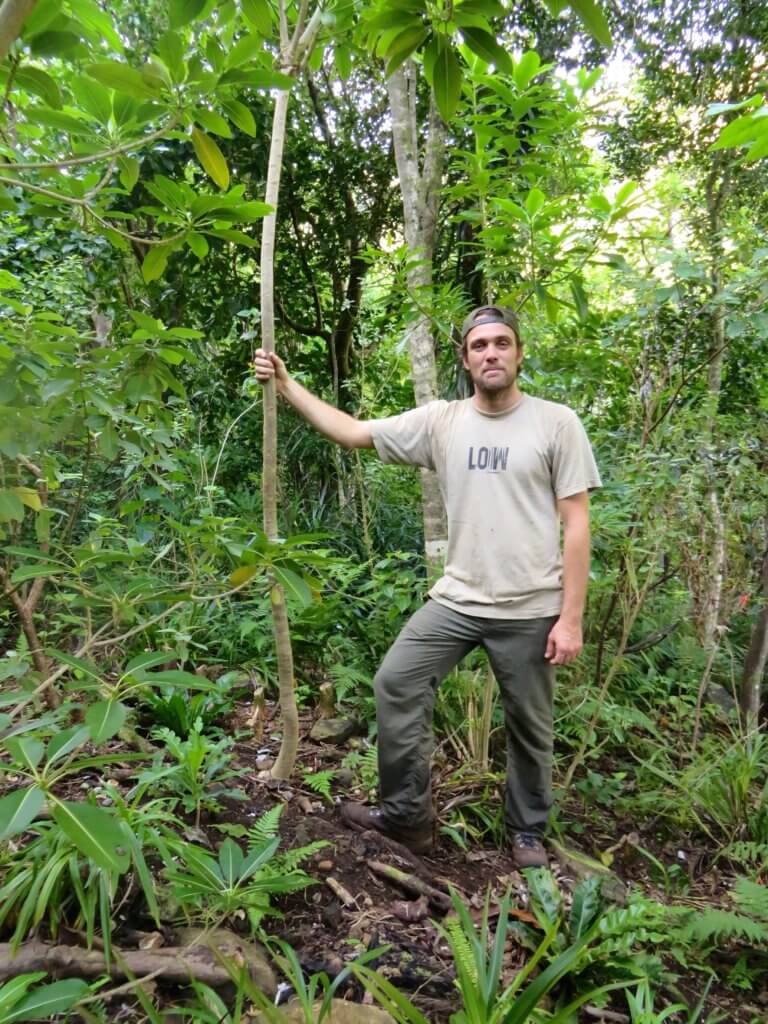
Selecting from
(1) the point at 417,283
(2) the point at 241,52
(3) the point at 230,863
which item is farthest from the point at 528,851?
(1) the point at 417,283

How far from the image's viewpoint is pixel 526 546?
2475mm

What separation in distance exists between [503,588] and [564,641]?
29 cm

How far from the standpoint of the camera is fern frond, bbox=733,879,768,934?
221 centimetres

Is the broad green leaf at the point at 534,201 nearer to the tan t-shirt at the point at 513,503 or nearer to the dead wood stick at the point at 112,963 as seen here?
the tan t-shirt at the point at 513,503

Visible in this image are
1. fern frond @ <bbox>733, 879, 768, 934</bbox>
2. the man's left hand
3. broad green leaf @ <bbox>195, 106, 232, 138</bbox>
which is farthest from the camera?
the man's left hand

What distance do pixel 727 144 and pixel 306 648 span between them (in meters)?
3.08

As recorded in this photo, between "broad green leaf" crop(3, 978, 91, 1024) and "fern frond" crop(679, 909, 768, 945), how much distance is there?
5.92 ft

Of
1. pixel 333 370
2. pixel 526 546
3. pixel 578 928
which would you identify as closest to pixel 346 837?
pixel 578 928

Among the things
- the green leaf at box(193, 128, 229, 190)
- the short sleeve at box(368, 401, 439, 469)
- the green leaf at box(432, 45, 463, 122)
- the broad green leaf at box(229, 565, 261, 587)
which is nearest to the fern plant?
the broad green leaf at box(229, 565, 261, 587)

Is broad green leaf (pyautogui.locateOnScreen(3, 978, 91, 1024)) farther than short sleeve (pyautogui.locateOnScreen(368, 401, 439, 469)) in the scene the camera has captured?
No

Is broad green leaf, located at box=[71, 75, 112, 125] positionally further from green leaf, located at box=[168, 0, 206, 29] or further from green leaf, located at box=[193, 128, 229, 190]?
green leaf, located at box=[168, 0, 206, 29]

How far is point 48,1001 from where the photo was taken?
1.38 metres

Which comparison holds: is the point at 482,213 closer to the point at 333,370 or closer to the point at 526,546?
the point at 526,546

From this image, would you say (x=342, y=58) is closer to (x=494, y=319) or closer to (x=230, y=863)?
(x=494, y=319)
